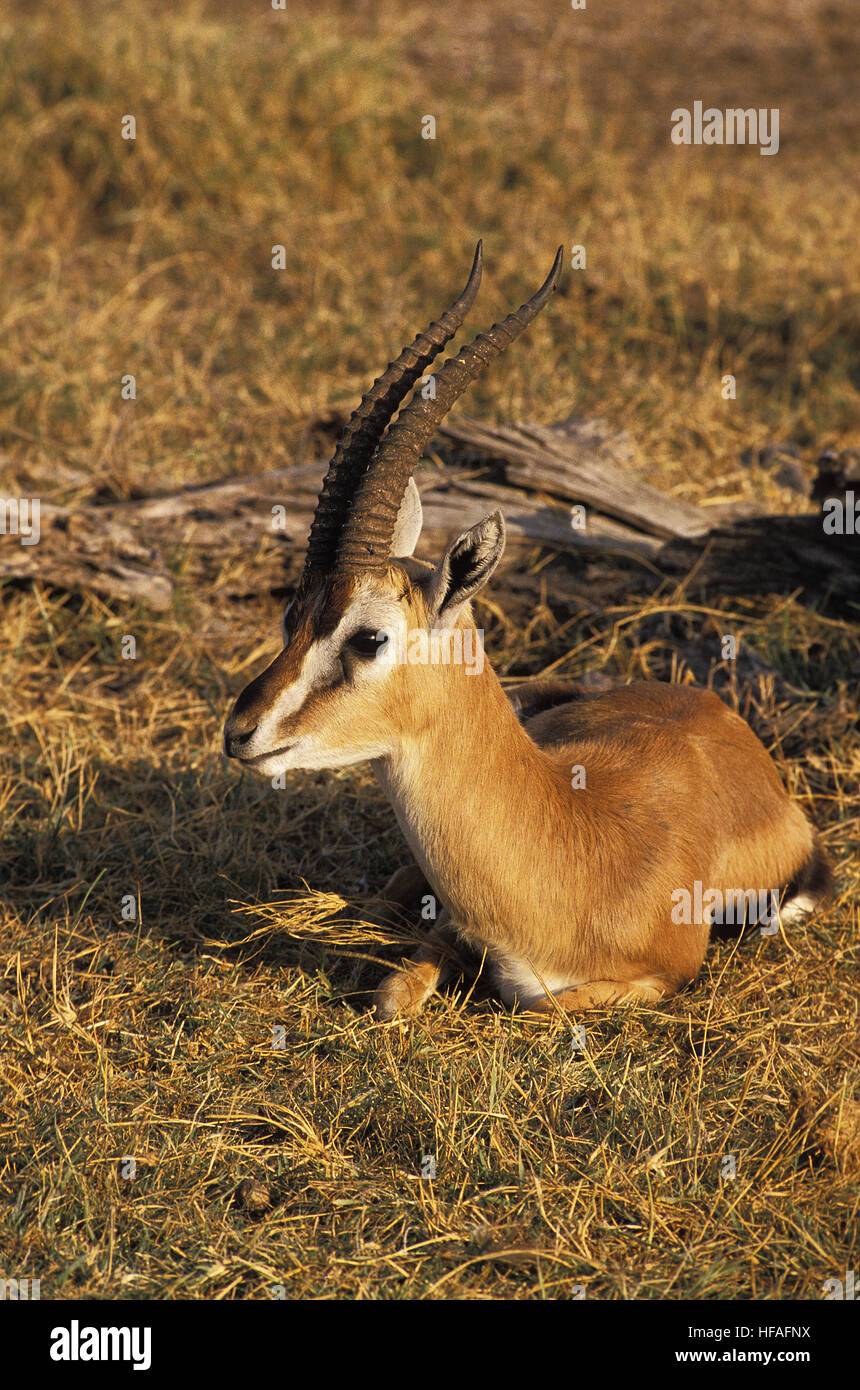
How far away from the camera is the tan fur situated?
3568 mm

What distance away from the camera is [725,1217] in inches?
138

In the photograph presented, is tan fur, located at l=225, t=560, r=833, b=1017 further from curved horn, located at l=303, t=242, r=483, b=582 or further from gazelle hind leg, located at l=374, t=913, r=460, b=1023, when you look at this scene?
curved horn, located at l=303, t=242, r=483, b=582

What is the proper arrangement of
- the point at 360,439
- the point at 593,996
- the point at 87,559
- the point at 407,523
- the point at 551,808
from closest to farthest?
the point at 360,439, the point at 407,523, the point at 551,808, the point at 593,996, the point at 87,559

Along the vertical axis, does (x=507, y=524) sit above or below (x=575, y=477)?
below

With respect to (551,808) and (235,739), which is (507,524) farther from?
(235,739)

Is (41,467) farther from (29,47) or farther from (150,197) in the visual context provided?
(29,47)

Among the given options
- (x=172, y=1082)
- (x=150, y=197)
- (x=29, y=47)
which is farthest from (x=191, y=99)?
(x=172, y=1082)

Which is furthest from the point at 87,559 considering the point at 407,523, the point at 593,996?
the point at 593,996

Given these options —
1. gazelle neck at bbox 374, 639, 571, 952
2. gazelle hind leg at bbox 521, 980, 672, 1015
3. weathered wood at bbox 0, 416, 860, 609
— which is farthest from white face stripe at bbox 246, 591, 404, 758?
weathered wood at bbox 0, 416, 860, 609

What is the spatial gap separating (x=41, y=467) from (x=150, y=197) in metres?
4.22

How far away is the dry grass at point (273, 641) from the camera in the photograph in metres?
3.51

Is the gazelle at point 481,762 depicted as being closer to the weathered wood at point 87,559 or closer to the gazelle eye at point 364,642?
the gazelle eye at point 364,642

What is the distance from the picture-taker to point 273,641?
6.27m

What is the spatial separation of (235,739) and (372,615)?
487 millimetres
